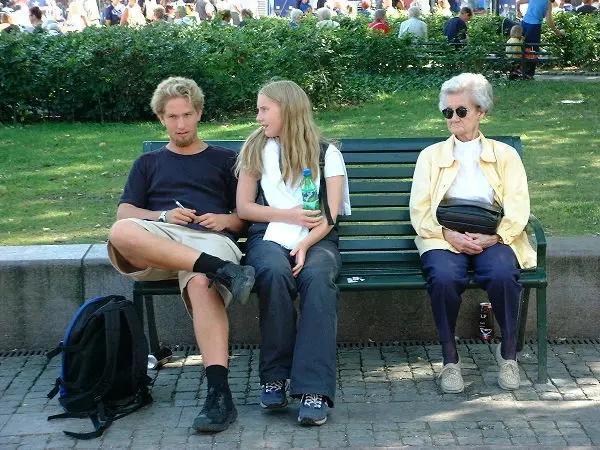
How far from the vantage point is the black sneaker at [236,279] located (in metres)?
4.63

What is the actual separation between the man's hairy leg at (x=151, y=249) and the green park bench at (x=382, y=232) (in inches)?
8.8

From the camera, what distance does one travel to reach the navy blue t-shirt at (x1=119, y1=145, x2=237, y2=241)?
530cm

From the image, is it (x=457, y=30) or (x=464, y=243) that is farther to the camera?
(x=457, y=30)

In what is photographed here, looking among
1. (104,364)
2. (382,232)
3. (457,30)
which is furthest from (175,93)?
(457,30)

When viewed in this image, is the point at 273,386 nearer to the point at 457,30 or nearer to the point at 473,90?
the point at 473,90

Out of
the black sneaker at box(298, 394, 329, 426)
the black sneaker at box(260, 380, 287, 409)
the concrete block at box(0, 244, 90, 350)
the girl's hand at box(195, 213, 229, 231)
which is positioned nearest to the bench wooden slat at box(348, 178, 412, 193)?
the girl's hand at box(195, 213, 229, 231)

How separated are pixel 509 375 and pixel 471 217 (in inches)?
30.5

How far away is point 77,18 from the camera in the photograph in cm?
2275

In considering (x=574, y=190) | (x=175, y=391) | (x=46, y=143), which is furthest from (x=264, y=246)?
(x=46, y=143)

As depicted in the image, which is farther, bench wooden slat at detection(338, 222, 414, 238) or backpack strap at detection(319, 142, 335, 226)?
bench wooden slat at detection(338, 222, 414, 238)

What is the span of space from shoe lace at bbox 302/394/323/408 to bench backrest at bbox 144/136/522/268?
1005mm

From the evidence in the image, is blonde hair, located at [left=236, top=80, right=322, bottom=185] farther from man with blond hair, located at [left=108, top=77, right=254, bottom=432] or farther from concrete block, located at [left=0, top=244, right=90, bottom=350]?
concrete block, located at [left=0, top=244, right=90, bottom=350]

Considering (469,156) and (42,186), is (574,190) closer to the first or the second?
(469,156)

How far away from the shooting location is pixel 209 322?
15.6 feet
